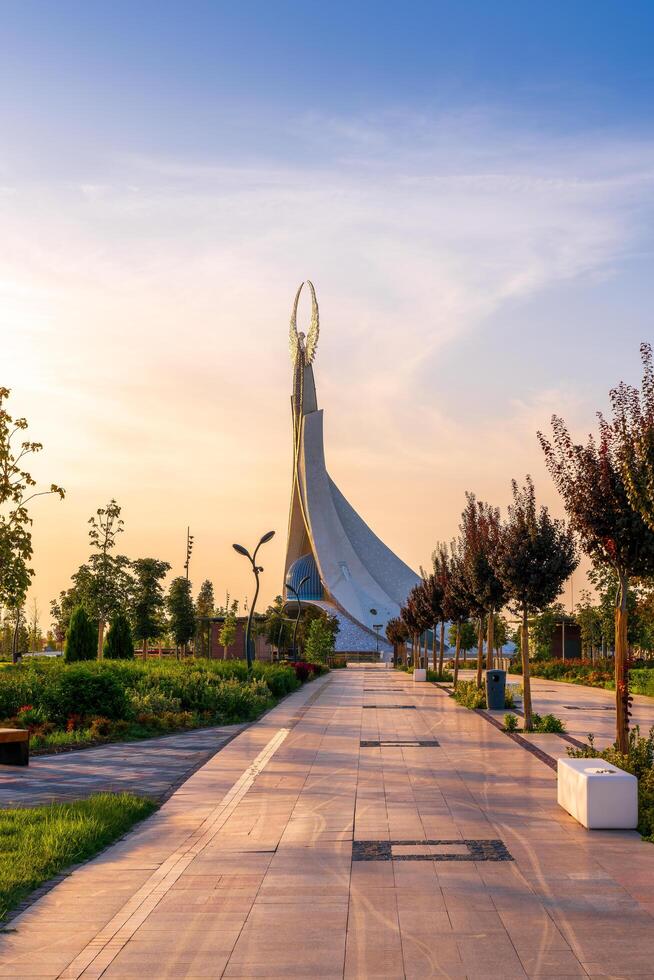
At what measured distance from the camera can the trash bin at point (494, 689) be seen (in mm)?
20438

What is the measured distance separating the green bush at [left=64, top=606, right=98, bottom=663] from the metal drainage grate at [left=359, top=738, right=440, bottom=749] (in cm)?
1808

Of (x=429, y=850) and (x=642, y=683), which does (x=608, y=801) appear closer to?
(x=429, y=850)

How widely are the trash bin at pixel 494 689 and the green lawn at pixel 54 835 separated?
40.8ft

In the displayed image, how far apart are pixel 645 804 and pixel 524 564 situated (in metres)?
7.59

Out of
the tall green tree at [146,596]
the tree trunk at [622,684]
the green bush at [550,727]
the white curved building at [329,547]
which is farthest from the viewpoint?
the white curved building at [329,547]

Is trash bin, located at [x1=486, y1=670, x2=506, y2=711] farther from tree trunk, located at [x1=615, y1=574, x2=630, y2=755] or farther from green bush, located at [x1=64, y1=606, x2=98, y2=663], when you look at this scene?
green bush, located at [x1=64, y1=606, x2=98, y2=663]

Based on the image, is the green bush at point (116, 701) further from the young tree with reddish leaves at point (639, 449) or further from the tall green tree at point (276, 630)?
the tall green tree at point (276, 630)

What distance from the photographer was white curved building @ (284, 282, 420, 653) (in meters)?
91.1

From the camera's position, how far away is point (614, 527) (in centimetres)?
976

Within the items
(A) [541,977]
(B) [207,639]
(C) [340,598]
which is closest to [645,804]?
(A) [541,977]

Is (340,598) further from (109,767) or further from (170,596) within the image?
(109,767)

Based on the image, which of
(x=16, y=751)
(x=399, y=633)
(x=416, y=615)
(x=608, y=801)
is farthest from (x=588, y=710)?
(x=399, y=633)

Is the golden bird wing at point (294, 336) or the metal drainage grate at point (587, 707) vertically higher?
the golden bird wing at point (294, 336)

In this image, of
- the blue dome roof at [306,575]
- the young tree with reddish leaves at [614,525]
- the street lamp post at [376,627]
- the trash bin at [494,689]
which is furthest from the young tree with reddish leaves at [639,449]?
the blue dome roof at [306,575]
